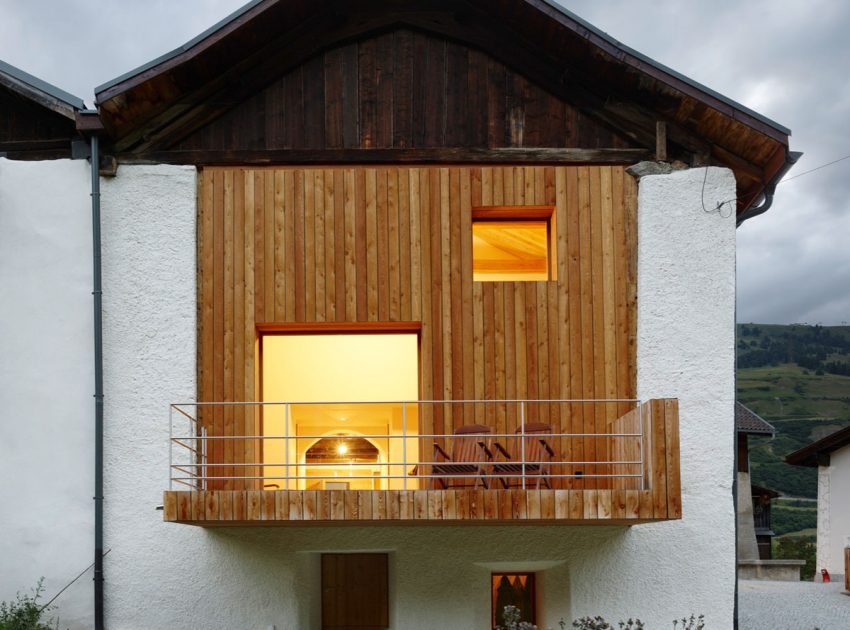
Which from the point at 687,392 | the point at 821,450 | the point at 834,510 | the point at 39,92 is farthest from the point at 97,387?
the point at 834,510

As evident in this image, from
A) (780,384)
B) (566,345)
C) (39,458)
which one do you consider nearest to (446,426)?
(566,345)

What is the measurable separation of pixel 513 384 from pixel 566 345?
0.78 meters

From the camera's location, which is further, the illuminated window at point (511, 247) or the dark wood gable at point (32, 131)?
the illuminated window at point (511, 247)

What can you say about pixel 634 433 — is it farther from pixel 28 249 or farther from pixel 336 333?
pixel 28 249

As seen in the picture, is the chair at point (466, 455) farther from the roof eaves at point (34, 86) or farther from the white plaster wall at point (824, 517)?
the white plaster wall at point (824, 517)

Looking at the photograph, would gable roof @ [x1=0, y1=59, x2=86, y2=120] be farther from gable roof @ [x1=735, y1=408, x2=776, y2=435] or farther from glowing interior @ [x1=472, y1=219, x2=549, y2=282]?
gable roof @ [x1=735, y1=408, x2=776, y2=435]

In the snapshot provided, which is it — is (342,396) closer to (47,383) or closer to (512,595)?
(512,595)

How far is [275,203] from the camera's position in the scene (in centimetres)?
1273

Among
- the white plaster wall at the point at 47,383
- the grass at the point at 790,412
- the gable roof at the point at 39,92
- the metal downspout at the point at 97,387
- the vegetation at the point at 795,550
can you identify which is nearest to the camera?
the metal downspout at the point at 97,387

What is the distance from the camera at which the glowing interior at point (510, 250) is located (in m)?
13.2

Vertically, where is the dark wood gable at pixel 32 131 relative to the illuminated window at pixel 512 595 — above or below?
above

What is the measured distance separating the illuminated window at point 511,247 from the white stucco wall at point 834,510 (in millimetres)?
18946

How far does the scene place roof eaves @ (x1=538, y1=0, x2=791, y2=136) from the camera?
12141 millimetres

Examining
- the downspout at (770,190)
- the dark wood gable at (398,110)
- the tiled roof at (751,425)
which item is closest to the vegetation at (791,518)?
the tiled roof at (751,425)
